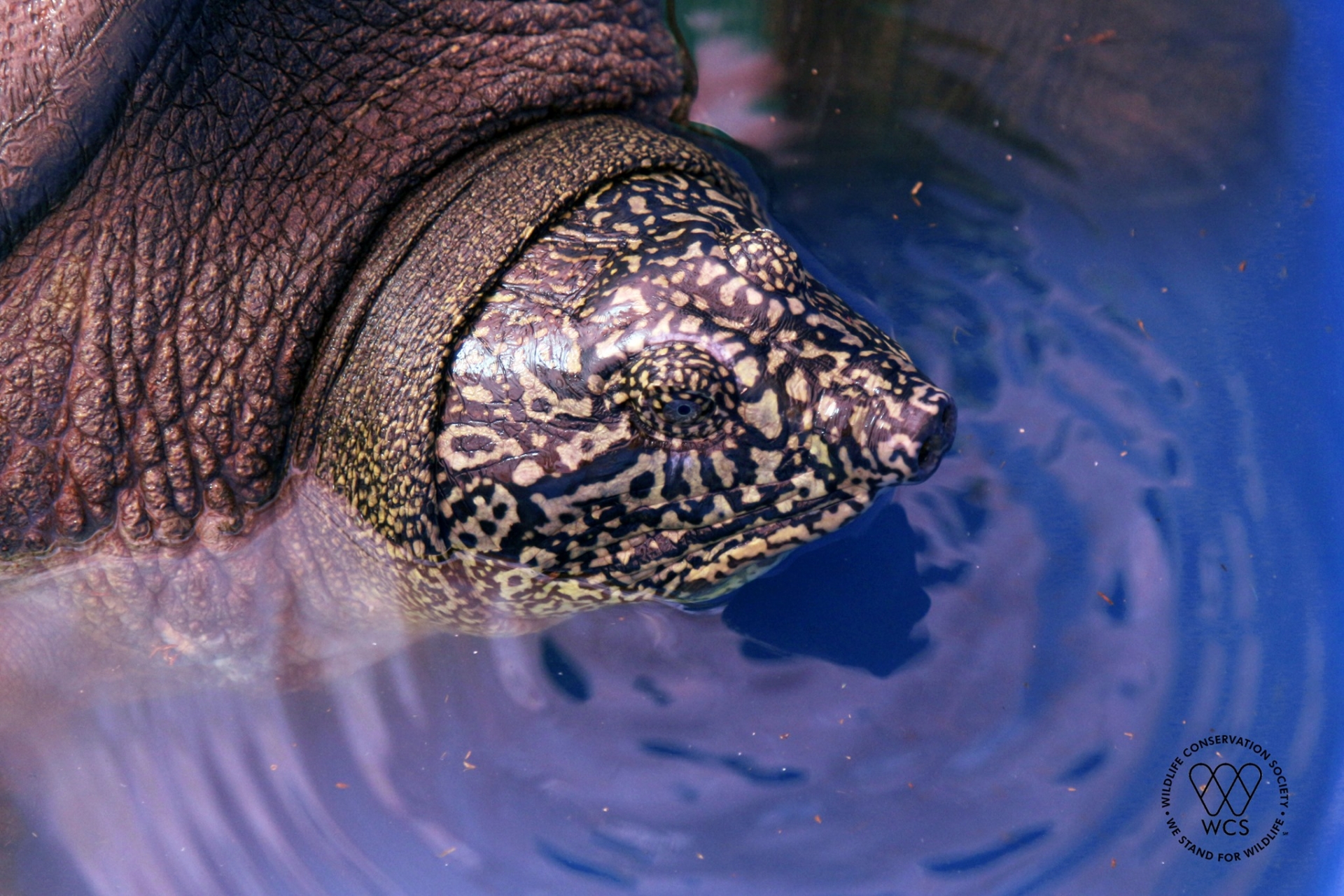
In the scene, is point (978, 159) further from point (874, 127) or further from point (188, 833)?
point (188, 833)

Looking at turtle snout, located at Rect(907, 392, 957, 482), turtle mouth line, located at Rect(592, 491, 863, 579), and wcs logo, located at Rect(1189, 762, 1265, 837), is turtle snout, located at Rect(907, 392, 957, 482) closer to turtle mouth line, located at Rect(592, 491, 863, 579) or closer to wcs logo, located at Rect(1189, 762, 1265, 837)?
turtle mouth line, located at Rect(592, 491, 863, 579)

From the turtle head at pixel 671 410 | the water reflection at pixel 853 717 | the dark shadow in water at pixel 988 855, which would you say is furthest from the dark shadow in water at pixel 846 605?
the dark shadow in water at pixel 988 855

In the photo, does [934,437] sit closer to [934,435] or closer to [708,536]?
[934,435]

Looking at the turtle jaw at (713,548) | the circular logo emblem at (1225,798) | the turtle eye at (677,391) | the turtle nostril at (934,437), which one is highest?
the turtle eye at (677,391)

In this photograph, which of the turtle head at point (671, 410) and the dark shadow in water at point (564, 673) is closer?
the turtle head at point (671, 410)

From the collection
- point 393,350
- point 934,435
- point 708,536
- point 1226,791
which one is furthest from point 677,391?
point 1226,791

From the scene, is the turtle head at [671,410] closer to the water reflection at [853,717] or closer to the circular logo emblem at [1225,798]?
the water reflection at [853,717]

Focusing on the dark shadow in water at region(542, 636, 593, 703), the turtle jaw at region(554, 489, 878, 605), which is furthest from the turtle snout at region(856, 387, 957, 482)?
the dark shadow in water at region(542, 636, 593, 703)
